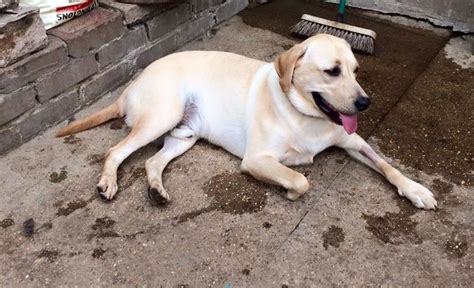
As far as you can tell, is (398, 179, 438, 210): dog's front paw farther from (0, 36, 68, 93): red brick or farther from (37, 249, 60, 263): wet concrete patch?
(0, 36, 68, 93): red brick

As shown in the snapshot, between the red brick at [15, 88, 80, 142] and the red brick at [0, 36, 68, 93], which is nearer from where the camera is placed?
the red brick at [0, 36, 68, 93]

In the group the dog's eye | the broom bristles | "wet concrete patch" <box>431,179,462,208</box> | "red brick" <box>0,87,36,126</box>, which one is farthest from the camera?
the broom bristles

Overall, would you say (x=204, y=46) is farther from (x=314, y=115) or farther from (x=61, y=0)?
(x=314, y=115)

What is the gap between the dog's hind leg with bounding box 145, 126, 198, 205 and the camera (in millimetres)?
2434

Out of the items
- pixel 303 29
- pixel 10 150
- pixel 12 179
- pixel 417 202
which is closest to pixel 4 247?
pixel 12 179

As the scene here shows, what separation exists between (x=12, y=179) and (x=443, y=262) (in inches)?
81.2

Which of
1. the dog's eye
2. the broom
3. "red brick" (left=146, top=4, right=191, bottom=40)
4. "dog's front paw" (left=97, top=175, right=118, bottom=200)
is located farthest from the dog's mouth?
"red brick" (left=146, top=4, right=191, bottom=40)

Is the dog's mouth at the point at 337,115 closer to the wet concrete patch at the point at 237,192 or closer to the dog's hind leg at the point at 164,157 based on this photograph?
the wet concrete patch at the point at 237,192

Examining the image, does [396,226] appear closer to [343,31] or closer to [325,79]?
[325,79]

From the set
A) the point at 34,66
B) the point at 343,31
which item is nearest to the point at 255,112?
the point at 34,66

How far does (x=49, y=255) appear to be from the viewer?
7.18ft

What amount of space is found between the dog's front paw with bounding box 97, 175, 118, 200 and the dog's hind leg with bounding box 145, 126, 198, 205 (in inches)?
6.8

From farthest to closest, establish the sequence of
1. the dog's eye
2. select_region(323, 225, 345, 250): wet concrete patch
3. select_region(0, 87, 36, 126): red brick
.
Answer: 1. select_region(0, 87, 36, 126): red brick
2. the dog's eye
3. select_region(323, 225, 345, 250): wet concrete patch

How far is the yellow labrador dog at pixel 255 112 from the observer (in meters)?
2.36
